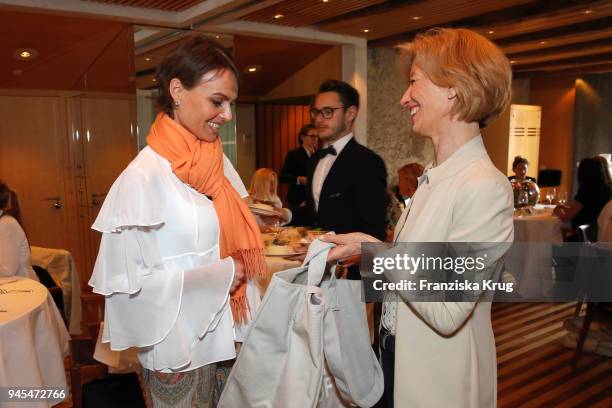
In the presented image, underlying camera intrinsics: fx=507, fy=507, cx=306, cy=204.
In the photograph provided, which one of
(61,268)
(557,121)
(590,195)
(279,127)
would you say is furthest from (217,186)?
(557,121)

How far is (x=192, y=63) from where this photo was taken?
146cm

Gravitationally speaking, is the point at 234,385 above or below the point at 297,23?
below

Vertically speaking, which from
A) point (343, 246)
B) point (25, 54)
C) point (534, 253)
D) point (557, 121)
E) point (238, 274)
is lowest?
point (534, 253)

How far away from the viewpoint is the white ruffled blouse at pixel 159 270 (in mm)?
1359

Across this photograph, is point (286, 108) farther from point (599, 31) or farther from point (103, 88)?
point (599, 31)

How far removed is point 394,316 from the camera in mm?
1446

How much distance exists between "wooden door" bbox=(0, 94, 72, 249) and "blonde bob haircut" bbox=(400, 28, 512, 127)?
685 cm

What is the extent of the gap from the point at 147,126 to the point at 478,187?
491 centimetres

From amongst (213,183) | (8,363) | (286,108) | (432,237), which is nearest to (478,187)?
(432,237)

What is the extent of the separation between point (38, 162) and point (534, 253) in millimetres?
6418

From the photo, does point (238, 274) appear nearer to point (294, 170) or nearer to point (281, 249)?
point (281, 249)

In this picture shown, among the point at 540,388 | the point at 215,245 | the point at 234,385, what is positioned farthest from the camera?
the point at 540,388

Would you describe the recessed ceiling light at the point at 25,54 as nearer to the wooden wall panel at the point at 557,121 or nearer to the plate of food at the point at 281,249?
the plate of food at the point at 281,249

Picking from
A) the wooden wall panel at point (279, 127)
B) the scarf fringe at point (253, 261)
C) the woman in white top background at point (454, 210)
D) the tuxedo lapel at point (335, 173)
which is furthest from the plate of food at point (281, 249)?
the wooden wall panel at point (279, 127)
